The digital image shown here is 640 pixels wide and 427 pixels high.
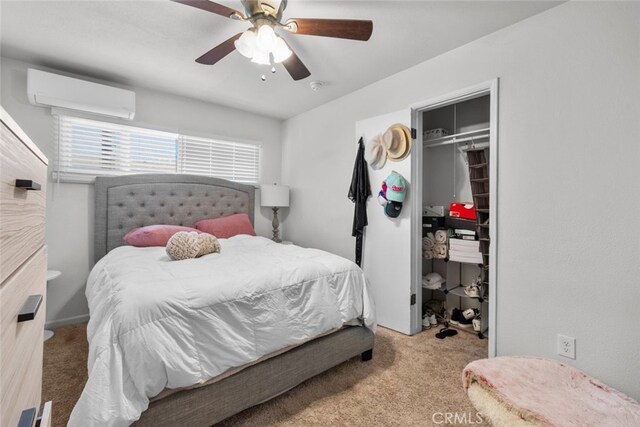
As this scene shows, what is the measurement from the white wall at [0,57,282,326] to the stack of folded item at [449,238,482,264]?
10.4ft

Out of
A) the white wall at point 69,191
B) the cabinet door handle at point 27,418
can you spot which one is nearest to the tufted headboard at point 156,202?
the white wall at point 69,191

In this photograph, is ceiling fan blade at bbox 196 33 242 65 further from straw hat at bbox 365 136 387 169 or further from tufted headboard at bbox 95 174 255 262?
tufted headboard at bbox 95 174 255 262

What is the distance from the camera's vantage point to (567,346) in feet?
5.75

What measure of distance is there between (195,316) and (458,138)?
2.83 m

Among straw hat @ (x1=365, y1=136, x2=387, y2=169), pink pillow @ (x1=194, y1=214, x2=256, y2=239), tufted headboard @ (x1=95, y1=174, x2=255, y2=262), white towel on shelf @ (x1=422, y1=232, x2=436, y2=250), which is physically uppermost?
straw hat @ (x1=365, y1=136, x2=387, y2=169)

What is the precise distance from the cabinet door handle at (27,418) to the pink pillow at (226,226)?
2770mm

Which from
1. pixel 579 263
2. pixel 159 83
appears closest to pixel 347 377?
pixel 579 263

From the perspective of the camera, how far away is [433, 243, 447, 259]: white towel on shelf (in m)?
2.85

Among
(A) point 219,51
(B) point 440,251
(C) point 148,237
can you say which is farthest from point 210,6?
(B) point 440,251

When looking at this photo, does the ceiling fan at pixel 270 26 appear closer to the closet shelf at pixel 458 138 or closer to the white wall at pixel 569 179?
the white wall at pixel 569 179

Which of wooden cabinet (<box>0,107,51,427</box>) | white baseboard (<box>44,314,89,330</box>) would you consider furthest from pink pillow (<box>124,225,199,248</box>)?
wooden cabinet (<box>0,107,51,427</box>)

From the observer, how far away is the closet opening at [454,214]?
260 centimetres

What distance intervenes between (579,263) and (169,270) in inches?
99.9

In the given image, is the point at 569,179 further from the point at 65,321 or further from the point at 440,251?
the point at 65,321
